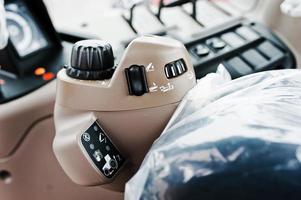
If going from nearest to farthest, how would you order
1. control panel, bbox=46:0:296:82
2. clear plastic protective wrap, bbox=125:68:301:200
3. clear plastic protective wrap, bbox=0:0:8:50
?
clear plastic protective wrap, bbox=125:68:301:200 → clear plastic protective wrap, bbox=0:0:8:50 → control panel, bbox=46:0:296:82

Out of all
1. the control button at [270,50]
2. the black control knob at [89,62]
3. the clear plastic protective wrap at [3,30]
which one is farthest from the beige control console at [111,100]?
the control button at [270,50]

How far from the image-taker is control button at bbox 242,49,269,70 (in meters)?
0.67

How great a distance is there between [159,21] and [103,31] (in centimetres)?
9

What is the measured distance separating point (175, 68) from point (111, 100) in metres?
0.06

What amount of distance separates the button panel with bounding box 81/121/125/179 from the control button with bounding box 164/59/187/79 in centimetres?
8

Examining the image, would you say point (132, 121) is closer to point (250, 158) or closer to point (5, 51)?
point (250, 158)

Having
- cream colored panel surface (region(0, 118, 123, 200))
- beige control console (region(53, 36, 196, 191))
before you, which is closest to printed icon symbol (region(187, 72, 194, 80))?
beige control console (region(53, 36, 196, 191))

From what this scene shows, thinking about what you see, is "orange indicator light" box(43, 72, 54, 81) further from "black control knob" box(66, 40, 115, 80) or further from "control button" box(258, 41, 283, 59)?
"control button" box(258, 41, 283, 59)

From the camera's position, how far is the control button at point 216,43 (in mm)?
666

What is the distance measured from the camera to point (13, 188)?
0.60 meters

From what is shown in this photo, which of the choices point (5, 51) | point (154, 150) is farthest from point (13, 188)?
point (154, 150)

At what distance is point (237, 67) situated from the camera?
0.66 metres

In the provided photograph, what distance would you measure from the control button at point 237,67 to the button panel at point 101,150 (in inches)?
10.6

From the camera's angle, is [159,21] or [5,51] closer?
[5,51]
